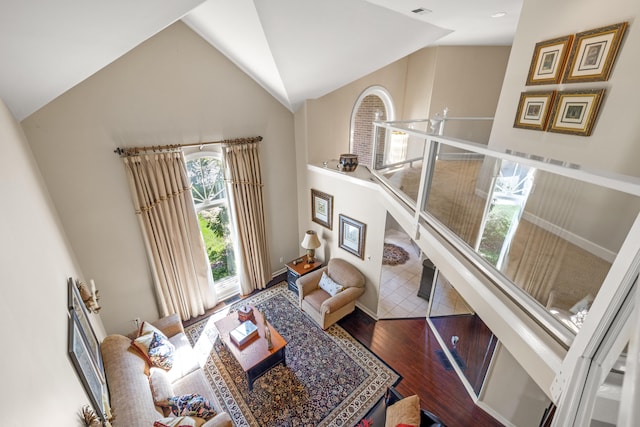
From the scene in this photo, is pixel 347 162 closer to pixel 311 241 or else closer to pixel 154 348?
pixel 311 241

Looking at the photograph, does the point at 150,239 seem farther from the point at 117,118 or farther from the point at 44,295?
the point at 44,295

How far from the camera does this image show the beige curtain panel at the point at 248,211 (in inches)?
177

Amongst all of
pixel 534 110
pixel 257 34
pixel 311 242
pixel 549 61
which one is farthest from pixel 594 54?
pixel 311 242

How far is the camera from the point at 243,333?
3.80 meters

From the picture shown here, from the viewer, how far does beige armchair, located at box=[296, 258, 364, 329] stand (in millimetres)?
4361

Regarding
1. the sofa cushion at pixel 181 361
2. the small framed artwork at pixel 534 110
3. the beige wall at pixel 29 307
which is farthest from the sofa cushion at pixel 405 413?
the small framed artwork at pixel 534 110

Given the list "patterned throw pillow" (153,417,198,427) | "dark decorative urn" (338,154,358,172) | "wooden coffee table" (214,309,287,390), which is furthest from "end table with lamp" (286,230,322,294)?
"patterned throw pillow" (153,417,198,427)

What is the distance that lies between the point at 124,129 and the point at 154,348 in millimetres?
2826

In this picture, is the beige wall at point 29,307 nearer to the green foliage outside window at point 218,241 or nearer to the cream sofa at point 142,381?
the cream sofa at point 142,381

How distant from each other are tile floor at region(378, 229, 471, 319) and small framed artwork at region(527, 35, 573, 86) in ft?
9.60

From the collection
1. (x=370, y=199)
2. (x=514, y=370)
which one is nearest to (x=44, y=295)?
(x=370, y=199)

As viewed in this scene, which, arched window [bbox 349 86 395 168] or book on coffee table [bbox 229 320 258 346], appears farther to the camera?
arched window [bbox 349 86 395 168]

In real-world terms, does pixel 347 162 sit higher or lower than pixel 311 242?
higher

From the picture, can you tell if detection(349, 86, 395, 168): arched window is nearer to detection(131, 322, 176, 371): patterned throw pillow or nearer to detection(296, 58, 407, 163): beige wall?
detection(296, 58, 407, 163): beige wall
